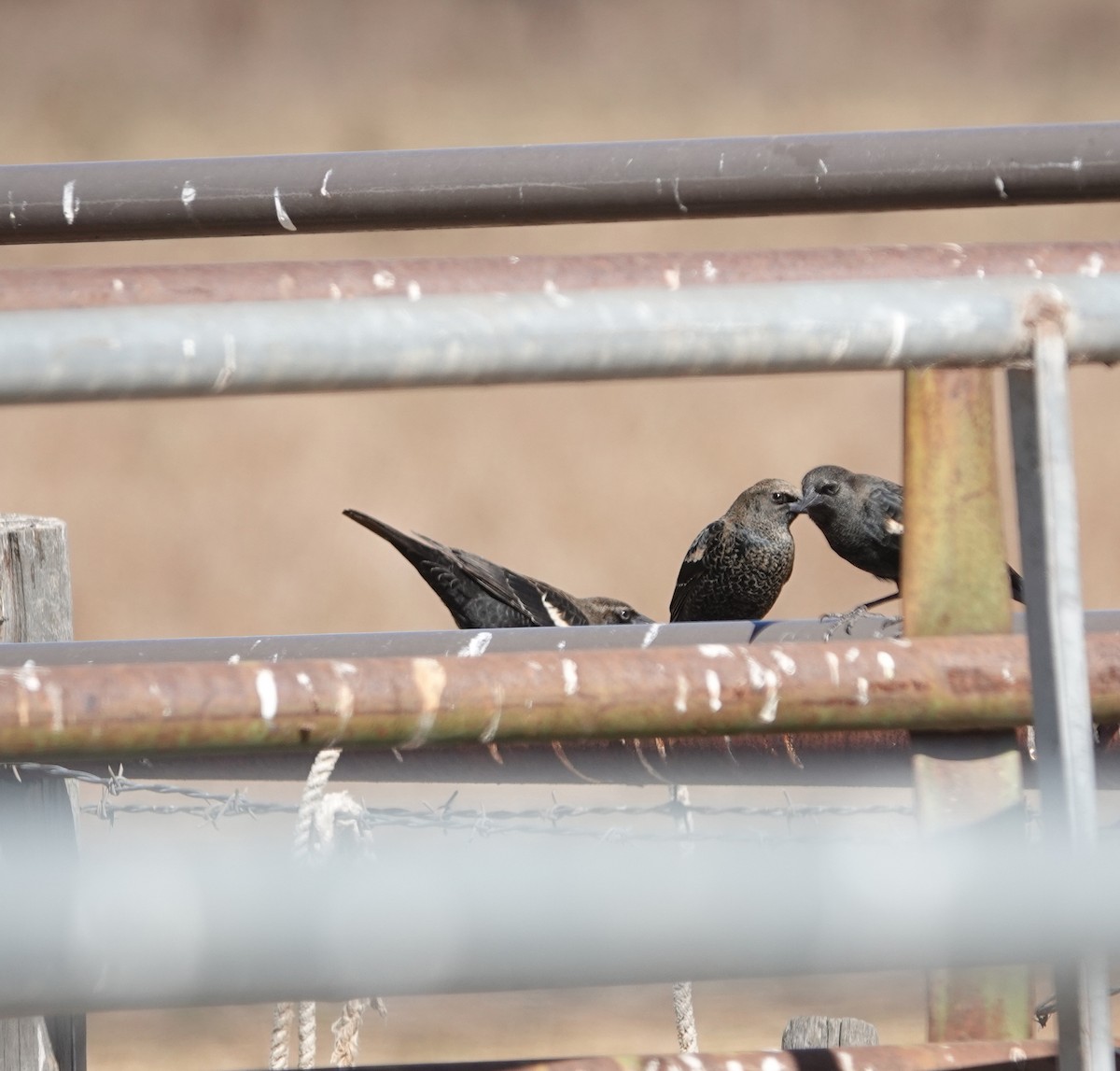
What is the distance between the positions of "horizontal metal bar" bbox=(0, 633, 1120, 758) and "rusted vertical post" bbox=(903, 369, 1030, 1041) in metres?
0.03

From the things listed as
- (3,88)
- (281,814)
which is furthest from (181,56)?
(281,814)

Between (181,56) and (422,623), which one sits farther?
(422,623)

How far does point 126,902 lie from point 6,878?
3 cm

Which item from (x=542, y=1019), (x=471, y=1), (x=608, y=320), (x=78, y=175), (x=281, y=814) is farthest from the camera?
(x=471, y=1)

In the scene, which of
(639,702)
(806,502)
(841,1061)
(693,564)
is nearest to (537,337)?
(639,702)

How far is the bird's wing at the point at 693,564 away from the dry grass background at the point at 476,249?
1428 millimetres

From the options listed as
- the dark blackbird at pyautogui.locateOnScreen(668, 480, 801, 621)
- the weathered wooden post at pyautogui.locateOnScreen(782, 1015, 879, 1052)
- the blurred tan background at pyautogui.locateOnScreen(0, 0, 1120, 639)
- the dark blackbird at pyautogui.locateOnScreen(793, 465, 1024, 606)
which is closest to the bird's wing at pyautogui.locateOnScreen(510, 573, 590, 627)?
the dark blackbird at pyautogui.locateOnScreen(668, 480, 801, 621)

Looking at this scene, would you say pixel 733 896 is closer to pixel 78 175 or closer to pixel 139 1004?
pixel 139 1004

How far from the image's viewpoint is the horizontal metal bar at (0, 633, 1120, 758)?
0.63m

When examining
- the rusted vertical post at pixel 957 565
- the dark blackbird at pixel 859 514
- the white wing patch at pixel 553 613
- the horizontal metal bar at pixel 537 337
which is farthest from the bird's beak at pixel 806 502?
the horizontal metal bar at pixel 537 337

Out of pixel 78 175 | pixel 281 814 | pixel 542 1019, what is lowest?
pixel 542 1019

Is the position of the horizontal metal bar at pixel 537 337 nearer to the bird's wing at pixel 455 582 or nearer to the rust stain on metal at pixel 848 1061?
the rust stain on metal at pixel 848 1061

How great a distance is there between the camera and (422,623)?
5.09 meters

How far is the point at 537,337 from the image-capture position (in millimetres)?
593
